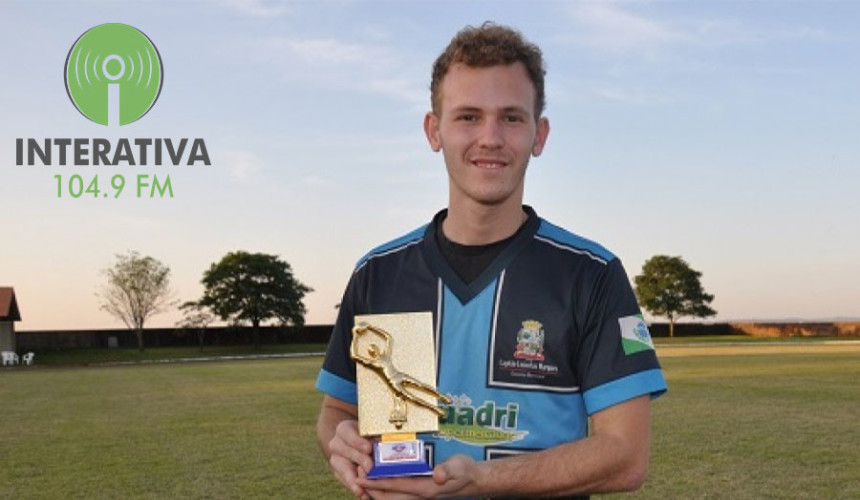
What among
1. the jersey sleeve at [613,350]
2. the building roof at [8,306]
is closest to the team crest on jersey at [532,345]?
the jersey sleeve at [613,350]

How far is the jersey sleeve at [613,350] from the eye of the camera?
8.41 feet

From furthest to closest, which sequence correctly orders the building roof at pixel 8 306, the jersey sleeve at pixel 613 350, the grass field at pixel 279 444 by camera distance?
the building roof at pixel 8 306 → the grass field at pixel 279 444 → the jersey sleeve at pixel 613 350

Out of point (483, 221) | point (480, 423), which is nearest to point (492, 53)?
point (483, 221)

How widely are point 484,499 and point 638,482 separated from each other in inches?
16.9

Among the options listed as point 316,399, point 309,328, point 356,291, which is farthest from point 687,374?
point 309,328

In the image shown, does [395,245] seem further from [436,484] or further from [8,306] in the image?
[8,306]

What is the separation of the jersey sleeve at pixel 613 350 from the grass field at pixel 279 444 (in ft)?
21.1

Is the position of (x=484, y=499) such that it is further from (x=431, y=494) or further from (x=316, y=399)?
(x=316, y=399)

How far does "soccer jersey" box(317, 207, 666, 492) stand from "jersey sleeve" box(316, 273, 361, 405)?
0.82 feet

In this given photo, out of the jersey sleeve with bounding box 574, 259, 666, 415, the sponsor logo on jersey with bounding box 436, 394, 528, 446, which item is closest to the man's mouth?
the jersey sleeve with bounding box 574, 259, 666, 415

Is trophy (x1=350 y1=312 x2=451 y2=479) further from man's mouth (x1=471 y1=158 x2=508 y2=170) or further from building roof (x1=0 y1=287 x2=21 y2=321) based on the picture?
building roof (x1=0 y1=287 x2=21 y2=321)

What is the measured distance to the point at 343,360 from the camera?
2936 mm

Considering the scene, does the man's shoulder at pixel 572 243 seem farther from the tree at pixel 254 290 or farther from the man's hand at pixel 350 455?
the tree at pixel 254 290

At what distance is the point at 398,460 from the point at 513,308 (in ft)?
1.88
